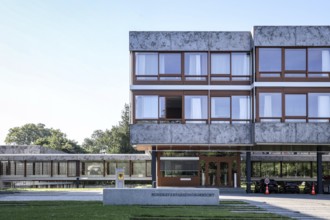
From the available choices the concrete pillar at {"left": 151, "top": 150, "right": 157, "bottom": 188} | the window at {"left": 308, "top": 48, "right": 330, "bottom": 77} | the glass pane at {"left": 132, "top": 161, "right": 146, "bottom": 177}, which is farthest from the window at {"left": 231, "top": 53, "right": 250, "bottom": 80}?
the glass pane at {"left": 132, "top": 161, "right": 146, "bottom": 177}

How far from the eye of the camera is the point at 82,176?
5609 cm

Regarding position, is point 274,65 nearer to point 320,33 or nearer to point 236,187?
point 320,33

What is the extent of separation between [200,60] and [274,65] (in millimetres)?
5042

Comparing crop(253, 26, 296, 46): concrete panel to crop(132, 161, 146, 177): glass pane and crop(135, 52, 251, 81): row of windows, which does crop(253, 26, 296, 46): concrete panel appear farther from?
crop(132, 161, 146, 177): glass pane

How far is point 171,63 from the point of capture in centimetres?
3838

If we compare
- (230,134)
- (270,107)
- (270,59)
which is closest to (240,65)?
(270,59)

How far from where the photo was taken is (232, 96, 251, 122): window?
126 ft

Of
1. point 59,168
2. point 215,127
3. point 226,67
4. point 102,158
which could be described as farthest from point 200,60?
point 59,168

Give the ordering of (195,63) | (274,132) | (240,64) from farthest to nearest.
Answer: (240,64)
(195,63)
(274,132)

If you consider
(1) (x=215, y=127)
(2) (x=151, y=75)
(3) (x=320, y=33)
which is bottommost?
(1) (x=215, y=127)

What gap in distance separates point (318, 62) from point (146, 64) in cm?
1166

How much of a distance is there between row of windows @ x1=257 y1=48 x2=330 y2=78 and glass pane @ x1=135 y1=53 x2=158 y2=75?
7.04 m

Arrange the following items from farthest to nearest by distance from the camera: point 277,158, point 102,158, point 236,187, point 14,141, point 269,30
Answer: point 14,141, point 102,158, point 277,158, point 236,187, point 269,30

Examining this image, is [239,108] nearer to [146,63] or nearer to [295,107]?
[295,107]
